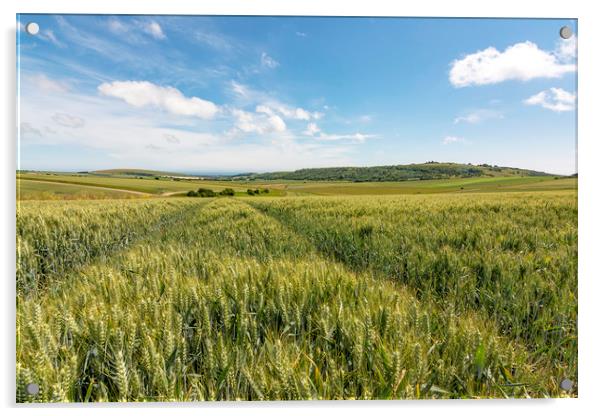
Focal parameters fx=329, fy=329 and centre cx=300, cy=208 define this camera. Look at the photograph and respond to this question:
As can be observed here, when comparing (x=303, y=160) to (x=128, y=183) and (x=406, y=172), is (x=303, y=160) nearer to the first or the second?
(x=406, y=172)

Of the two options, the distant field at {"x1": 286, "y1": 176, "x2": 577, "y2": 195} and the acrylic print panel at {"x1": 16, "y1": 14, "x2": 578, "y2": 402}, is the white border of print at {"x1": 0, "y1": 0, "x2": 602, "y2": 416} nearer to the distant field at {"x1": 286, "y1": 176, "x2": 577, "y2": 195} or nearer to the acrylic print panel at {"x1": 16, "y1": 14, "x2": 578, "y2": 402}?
the acrylic print panel at {"x1": 16, "y1": 14, "x2": 578, "y2": 402}

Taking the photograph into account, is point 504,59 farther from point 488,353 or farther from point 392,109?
point 488,353

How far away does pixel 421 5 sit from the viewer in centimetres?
183

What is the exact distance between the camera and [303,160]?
A: 1847 mm

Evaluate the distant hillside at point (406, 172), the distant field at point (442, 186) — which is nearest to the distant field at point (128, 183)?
the distant hillside at point (406, 172)

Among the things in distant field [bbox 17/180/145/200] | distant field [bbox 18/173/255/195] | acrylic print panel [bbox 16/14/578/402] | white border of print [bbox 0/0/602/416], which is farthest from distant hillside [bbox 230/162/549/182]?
distant field [bbox 17/180/145/200]

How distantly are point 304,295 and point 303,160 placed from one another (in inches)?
31.6

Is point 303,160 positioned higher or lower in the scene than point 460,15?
lower

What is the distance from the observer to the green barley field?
1128 millimetres

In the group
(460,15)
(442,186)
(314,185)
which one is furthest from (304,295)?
(460,15)

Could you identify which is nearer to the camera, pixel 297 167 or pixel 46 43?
pixel 46 43

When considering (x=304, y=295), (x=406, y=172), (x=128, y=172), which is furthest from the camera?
(x=406, y=172)
